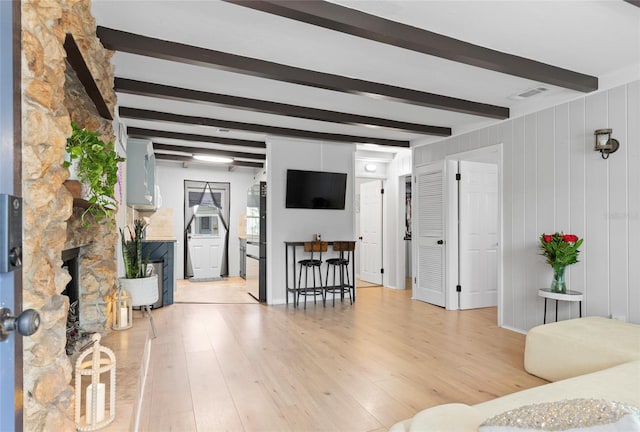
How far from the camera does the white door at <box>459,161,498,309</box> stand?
5441mm

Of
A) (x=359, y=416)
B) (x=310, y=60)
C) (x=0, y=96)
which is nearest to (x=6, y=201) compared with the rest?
(x=0, y=96)

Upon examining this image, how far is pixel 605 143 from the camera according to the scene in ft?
11.3

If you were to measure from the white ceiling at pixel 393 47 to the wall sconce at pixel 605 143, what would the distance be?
466 mm

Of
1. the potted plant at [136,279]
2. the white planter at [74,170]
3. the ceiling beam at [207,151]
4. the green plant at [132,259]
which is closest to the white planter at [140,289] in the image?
the potted plant at [136,279]

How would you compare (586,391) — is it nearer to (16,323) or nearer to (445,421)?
(445,421)

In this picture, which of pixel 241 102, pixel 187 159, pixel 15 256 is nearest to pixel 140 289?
pixel 241 102

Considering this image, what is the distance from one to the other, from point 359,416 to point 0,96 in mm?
2330

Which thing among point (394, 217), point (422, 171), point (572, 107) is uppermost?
point (572, 107)

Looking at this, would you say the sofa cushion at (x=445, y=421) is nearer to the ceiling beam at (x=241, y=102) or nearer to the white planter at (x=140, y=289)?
the white planter at (x=140, y=289)

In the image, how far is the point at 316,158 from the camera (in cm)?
606

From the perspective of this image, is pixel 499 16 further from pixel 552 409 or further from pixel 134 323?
pixel 134 323

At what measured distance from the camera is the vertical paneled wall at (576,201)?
11.0 feet

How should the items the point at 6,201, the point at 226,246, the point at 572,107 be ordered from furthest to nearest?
the point at 226,246 → the point at 572,107 → the point at 6,201

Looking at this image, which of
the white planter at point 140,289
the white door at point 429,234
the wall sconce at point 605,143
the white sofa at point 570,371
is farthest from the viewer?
the white door at point 429,234
